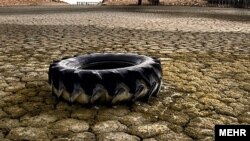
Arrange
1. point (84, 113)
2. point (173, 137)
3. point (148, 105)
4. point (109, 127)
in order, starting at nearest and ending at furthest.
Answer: point (173, 137) → point (109, 127) → point (84, 113) → point (148, 105)

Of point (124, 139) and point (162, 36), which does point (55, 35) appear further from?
point (124, 139)

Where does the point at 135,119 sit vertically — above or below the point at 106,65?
below

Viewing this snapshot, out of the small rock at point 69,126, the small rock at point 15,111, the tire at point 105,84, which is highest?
the tire at point 105,84

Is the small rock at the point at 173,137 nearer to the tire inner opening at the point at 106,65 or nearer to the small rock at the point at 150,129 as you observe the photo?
the small rock at the point at 150,129

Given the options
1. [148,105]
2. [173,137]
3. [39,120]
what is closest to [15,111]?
[39,120]

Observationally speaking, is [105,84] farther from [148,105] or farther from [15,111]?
[15,111]

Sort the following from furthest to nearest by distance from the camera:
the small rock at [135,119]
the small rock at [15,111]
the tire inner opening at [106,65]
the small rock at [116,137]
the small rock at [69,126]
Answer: the tire inner opening at [106,65], the small rock at [15,111], the small rock at [135,119], the small rock at [69,126], the small rock at [116,137]

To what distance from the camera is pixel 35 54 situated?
4.38 metres

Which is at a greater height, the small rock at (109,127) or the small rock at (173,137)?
the small rock at (109,127)

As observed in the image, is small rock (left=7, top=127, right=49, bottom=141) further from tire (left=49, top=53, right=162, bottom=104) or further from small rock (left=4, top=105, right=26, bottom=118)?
tire (left=49, top=53, right=162, bottom=104)

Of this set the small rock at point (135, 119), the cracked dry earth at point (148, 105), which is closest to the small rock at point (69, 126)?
the cracked dry earth at point (148, 105)

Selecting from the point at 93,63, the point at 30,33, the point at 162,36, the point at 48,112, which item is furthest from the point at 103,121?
the point at 30,33

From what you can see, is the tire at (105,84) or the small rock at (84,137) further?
the tire at (105,84)

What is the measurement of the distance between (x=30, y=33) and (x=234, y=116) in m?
5.53
